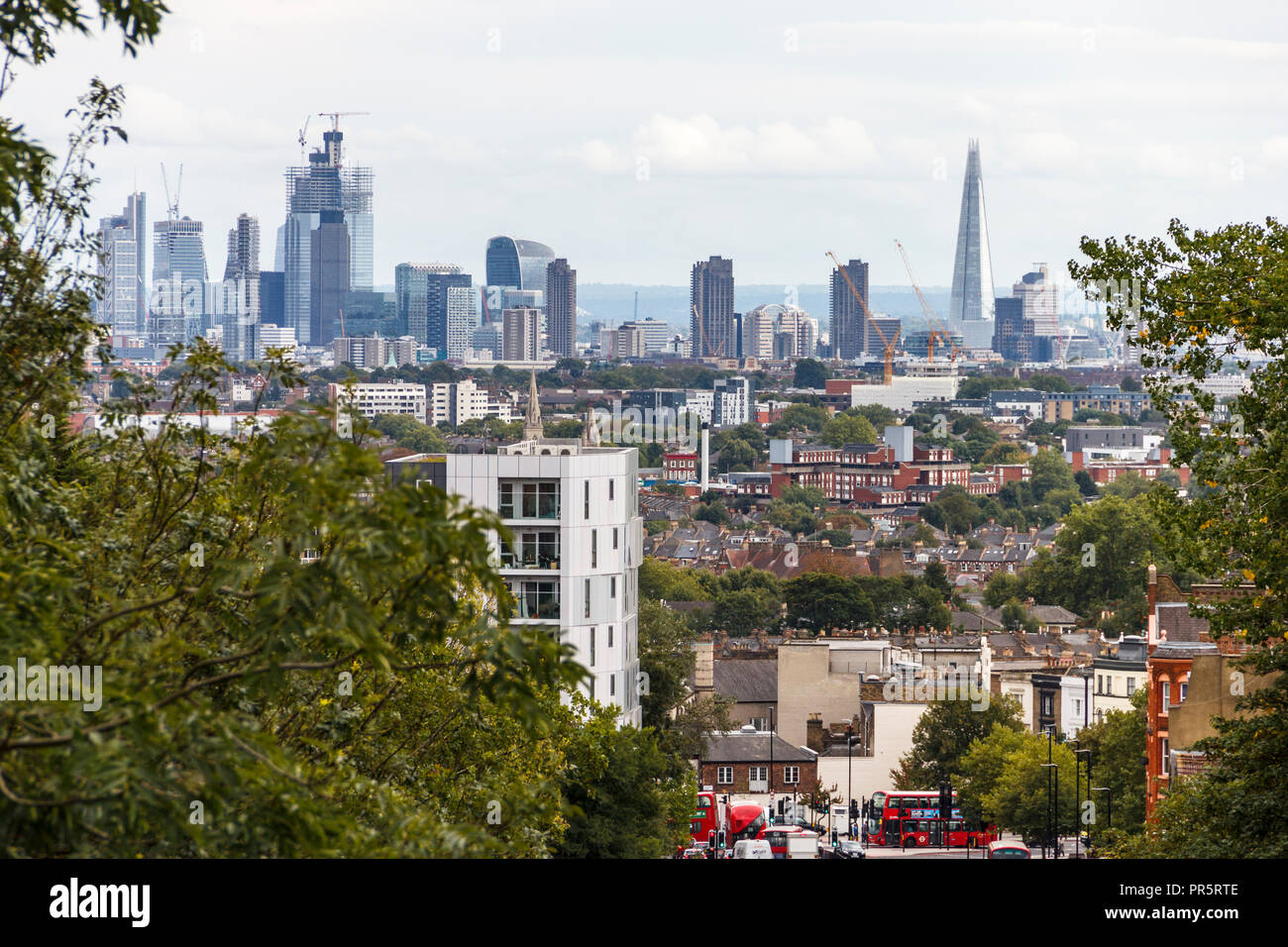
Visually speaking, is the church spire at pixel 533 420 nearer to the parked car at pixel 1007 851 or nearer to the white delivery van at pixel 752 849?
the white delivery van at pixel 752 849

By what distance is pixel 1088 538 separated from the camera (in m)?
87.2

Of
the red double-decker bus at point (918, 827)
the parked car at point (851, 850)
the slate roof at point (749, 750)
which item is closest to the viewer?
the parked car at point (851, 850)

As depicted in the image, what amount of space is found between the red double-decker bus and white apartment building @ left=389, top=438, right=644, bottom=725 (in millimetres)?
12529

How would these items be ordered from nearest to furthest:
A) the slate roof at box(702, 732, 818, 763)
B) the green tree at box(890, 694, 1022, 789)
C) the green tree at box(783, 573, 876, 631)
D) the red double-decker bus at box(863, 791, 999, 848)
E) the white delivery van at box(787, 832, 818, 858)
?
the white delivery van at box(787, 832, 818, 858) → the red double-decker bus at box(863, 791, 999, 848) → the green tree at box(890, 694, 1022, 789) → the slate roof at box(702, 732, 818, 763) → the green tree at box(783, 573, 876, 631)

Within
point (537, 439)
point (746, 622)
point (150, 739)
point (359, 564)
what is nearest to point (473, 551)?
point (359, 564)

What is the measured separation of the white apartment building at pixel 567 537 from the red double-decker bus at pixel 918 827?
12.5m

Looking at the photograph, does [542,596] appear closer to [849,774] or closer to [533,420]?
[533,420]

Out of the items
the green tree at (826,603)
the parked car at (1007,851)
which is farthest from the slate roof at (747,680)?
the parked car at (1007,851)

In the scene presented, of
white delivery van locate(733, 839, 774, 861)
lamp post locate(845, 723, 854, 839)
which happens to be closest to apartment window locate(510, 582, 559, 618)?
white delivery van locate(733, 839, 774, 861)

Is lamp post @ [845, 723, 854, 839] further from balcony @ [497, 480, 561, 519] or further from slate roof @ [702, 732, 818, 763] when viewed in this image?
balcony @ [497, 480, 561, 519]

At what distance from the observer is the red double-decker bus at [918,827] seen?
44062mm

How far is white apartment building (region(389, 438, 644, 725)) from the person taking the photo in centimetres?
3309

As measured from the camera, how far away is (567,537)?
109 feet

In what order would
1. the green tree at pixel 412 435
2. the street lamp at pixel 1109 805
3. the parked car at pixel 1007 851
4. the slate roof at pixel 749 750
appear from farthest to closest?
the green tree at pixel 412 435
the slate roof at pixel 749 750
the parked car at pixel 1007 851
the street lamp at pixel 1109 805
